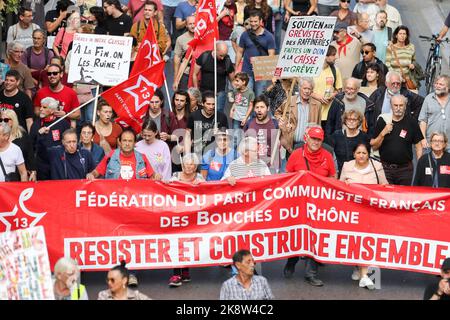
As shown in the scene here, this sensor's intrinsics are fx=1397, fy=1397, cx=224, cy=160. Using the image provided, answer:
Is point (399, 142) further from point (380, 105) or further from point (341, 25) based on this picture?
point (341, 25)

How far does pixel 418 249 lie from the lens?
14.8 m

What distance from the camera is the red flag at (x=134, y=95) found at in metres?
17.0

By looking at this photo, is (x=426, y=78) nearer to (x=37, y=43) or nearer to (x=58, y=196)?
(x=37, y=43)

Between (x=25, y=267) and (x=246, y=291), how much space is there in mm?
2148

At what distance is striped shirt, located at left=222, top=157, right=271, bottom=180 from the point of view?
15477 millimetres

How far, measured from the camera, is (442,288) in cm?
1266

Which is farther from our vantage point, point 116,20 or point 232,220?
point 116,20

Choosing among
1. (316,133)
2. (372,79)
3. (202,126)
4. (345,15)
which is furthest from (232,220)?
(345,15)

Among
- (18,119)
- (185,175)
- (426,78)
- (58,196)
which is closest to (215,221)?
(185,175)

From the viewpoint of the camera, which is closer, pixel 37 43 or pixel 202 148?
pixel 202 148

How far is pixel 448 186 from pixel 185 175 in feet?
9.65

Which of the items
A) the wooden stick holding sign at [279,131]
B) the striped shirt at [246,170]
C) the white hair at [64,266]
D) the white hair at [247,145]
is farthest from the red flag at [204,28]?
the white hair at [64,266]

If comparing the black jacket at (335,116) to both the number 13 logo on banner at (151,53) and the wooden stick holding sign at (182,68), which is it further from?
the wooden stick holding sign at (182,68)
